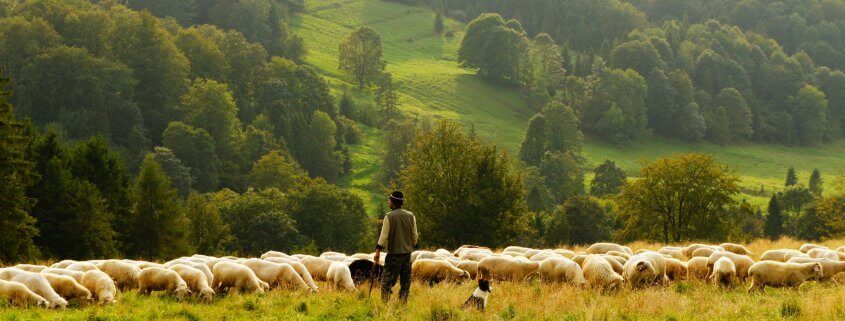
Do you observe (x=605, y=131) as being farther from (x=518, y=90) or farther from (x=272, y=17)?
(x=272, y=17)

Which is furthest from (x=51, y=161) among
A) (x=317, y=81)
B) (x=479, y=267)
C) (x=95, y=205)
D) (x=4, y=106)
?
(x=317, y=81)

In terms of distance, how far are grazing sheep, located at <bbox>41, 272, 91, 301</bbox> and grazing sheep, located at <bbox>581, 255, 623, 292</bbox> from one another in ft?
38.6

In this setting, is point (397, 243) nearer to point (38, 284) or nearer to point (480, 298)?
point (480, 298)

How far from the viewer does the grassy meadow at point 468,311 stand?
16.2 meters

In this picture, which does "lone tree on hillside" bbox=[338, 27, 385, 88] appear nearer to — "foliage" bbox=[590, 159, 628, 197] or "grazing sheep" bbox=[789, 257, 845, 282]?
"foliage" bbox=[590, 159, 628, 197]

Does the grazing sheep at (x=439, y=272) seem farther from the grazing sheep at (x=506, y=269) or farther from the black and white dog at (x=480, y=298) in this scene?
the black and white dog at (x=480, y=298)

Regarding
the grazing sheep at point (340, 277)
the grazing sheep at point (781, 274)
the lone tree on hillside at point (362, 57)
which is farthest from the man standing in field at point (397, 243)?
the lone tree on hillside at point (362, 57)

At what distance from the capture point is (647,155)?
166750 millimetres

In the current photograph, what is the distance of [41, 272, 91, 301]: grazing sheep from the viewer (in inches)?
754

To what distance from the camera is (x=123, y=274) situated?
21.7 metres

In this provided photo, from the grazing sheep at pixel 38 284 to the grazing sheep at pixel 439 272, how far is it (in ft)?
29.5

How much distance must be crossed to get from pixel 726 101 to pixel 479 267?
186 m

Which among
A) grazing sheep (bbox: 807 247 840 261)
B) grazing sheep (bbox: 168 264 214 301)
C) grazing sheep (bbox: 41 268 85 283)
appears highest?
grazing sheep (bbox: 807 247 840 261)

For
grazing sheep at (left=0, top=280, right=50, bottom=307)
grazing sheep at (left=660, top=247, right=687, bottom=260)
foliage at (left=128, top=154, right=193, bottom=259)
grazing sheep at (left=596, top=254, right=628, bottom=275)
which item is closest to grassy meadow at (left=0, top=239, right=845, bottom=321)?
grazing sheep at (left=0, top=280, right=50, bottom=307)
